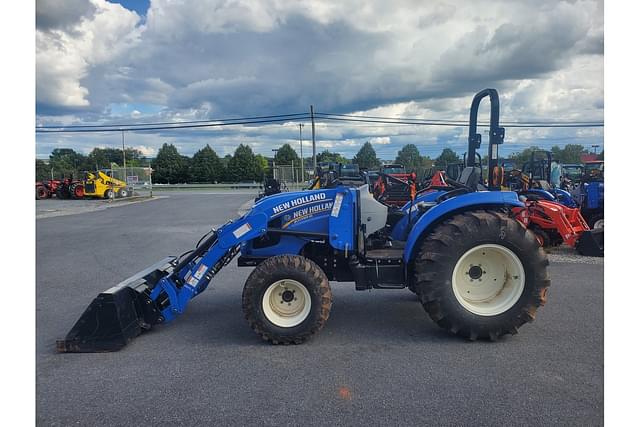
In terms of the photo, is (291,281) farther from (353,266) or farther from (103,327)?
(103,327)

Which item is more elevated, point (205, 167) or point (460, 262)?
point (205, 167)

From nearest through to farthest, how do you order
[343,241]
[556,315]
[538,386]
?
1. [538,386]
2. [343,241]
3. [556,315]

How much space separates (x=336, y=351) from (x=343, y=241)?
1.13m

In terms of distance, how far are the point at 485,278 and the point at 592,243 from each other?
548 centimetres

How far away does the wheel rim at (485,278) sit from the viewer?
454 centimetres

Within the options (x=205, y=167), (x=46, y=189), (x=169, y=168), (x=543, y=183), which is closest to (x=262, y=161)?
(x=205, y=167)

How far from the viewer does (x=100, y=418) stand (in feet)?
10.5

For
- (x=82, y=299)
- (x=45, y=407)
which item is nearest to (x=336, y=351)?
(x=45, y=407)

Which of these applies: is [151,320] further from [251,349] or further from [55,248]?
[55,248]

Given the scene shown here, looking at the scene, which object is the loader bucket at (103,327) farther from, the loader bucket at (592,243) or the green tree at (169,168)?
the green tree at (169,168)

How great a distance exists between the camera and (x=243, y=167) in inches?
2378

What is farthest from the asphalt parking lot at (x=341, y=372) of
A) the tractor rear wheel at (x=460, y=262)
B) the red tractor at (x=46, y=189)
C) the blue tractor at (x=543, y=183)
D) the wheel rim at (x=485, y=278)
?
the red tractor at (x=46, y=189)

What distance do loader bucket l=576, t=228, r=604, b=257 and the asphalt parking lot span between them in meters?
3.15

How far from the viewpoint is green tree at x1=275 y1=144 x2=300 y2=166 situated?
2480 inches
